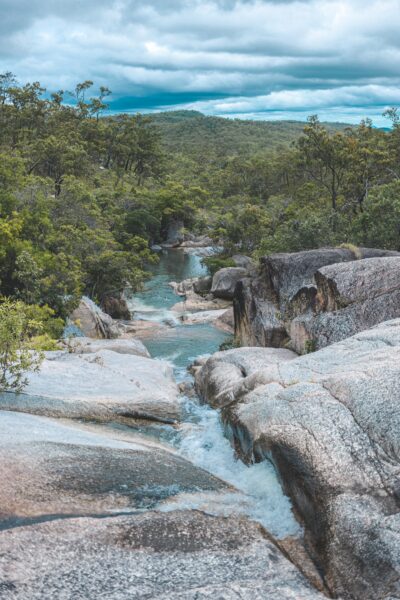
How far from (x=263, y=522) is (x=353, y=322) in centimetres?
1074

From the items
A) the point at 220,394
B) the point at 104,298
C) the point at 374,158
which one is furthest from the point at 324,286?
the point at 374,158

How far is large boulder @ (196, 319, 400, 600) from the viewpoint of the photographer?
27.2 feet

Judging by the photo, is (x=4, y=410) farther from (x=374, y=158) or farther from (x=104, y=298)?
(x=374, y=158)

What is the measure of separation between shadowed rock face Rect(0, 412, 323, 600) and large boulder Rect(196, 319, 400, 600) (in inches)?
31.1

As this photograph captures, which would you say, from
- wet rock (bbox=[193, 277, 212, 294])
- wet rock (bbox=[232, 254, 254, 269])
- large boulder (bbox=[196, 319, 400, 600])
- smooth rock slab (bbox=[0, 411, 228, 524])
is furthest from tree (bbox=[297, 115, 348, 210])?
smooth rock slab (bbox=[0, 411, 228, 524])

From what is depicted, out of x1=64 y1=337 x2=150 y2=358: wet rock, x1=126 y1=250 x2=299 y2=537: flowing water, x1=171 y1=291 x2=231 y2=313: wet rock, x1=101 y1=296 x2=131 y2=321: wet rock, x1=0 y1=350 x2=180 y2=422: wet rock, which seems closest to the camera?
x1=126 y1=250 x2=299 y2=537: flowing water

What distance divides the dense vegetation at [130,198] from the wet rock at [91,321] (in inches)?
51.5

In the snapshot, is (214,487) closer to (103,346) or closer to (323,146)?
(103,346)

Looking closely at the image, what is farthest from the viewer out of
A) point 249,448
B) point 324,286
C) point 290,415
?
point 324,286

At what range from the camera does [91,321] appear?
30266 millimetres

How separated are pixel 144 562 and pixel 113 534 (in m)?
0.80

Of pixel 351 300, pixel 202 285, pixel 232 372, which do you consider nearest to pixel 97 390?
pixel 232 372

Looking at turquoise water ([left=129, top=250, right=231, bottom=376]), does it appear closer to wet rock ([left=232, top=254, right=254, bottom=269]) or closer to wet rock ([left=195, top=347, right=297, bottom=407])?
wet rock ([left=232, top=254, right=254, bottom=269])

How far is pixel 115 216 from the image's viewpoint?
57688 millimetres
